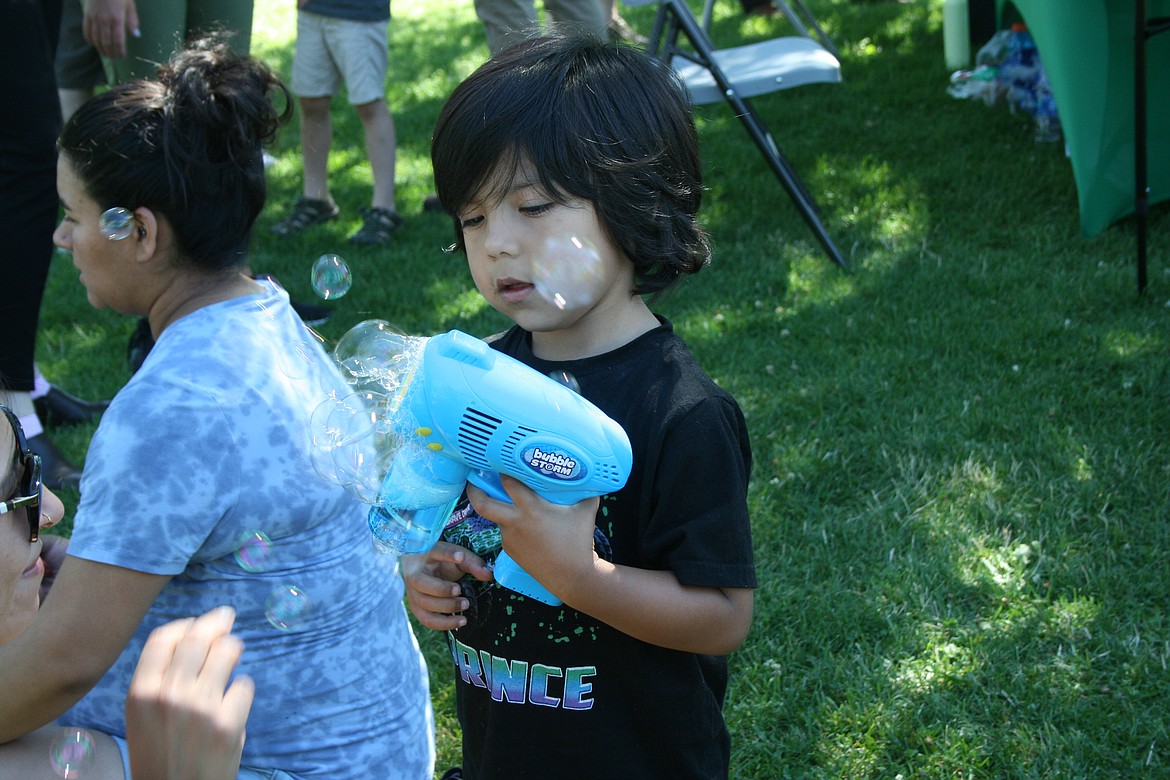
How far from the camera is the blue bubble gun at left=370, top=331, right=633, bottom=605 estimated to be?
131 cm

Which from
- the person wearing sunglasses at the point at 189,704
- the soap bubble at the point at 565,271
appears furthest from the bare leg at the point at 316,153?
the person wearing sunglasses at the point at 189,704

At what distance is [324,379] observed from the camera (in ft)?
6.59

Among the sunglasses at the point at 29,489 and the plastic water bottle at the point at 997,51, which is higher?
the sunglasses at the point at 29,489

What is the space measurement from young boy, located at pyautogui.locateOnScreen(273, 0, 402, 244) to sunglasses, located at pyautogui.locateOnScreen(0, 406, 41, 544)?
4197mm

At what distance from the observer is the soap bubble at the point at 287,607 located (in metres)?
1.81

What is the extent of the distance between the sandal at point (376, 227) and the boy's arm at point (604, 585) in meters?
4.45

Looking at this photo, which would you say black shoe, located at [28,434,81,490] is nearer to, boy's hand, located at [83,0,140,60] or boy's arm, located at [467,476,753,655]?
boy's hand, located at [83,0,140,60]

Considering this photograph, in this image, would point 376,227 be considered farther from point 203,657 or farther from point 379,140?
point 203,657

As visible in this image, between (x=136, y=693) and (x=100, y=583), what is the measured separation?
0.60 m

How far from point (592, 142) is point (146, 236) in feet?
3.23

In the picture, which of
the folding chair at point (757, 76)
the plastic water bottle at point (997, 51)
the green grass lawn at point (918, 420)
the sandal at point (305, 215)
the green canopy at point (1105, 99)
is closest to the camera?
the green grass lawn at point (918, 420)

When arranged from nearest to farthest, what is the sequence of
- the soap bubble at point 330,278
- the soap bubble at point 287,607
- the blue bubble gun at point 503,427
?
1. the blue bubble gun at point 503,427
2. the soap bubble at point 287,607
3. the soap bubble at point 330,278

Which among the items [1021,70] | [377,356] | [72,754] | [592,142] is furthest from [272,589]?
[1021,70]

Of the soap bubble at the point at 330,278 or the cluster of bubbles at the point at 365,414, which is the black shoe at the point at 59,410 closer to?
the soap bubble at the point at 330,278
